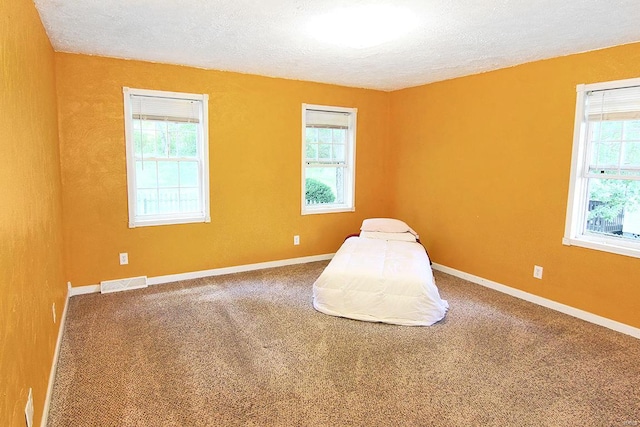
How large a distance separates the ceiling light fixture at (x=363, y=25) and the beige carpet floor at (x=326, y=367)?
229cm

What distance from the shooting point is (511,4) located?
7.70 feet

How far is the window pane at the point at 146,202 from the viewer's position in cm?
409

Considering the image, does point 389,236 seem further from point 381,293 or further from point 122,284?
point 122,284

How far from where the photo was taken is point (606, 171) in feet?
10.9

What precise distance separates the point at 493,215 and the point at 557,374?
77.4 inches

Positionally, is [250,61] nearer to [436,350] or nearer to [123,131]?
[123,131]

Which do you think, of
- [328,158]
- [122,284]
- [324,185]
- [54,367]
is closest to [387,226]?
[324,185]

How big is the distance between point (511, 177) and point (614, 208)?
910 mm

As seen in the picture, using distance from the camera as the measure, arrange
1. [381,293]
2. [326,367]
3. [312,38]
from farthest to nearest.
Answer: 1. [381,293]
2. [312,38]
3. [326,367]

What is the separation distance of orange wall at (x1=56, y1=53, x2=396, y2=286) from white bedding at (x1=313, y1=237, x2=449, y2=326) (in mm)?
1515

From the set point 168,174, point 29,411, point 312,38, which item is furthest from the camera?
point 168,174

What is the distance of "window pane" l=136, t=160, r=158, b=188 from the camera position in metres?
4.03

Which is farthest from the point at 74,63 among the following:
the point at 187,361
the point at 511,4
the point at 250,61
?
the point at 511,4

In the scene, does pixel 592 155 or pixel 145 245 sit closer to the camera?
pixel 592 155
